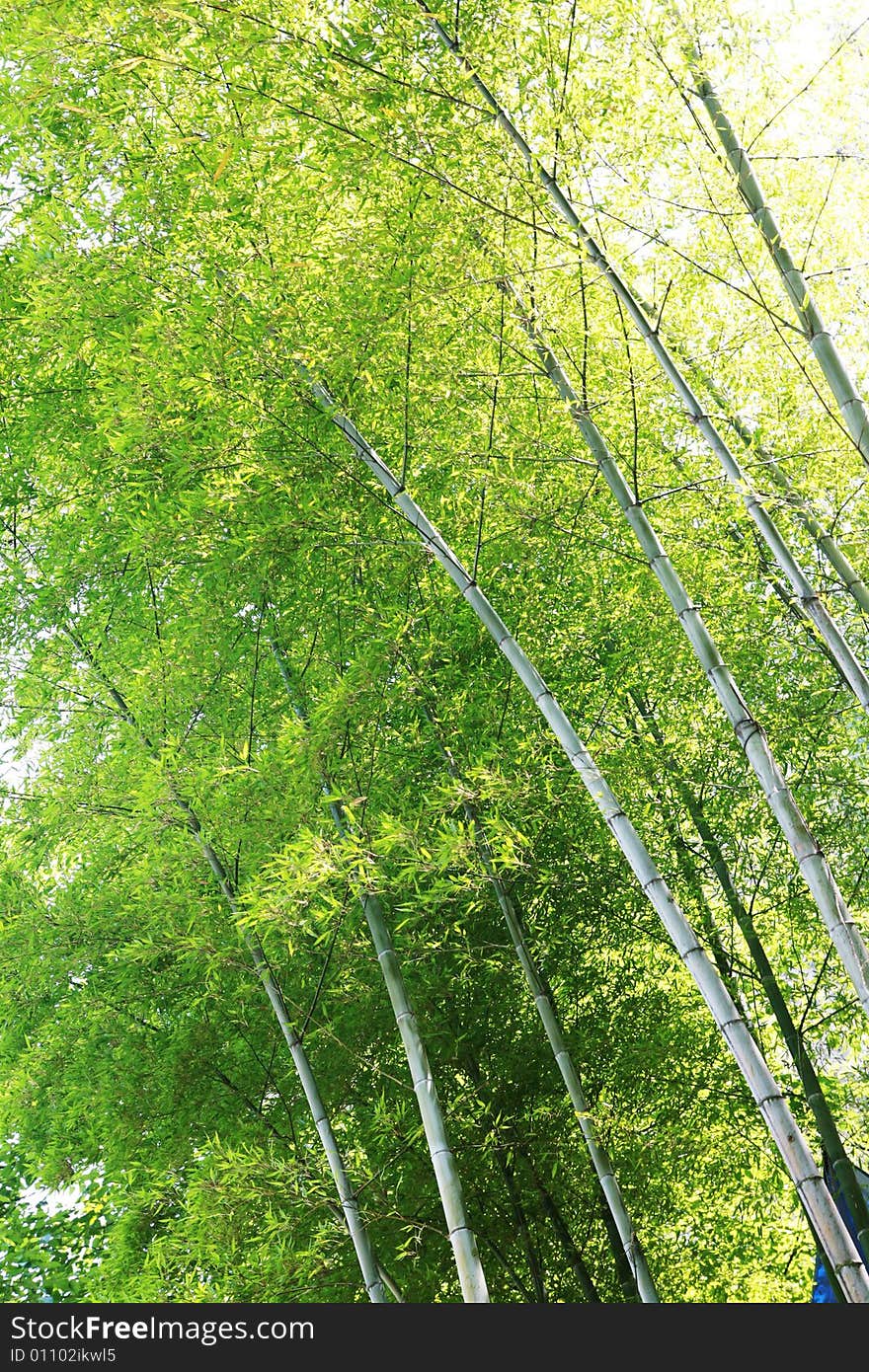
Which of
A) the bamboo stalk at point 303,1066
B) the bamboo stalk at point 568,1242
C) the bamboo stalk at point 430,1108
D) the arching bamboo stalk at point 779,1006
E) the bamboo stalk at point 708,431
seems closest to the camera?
the bamboo stalk at point 708,431

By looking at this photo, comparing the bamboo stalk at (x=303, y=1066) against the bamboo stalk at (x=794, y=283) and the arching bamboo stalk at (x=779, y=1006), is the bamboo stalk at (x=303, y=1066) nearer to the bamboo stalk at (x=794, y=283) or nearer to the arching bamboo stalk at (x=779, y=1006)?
the arching bamboo stalk at (x=779, y=1006)

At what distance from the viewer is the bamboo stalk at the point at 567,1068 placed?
365 cm

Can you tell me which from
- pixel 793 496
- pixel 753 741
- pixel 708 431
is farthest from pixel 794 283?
pixel 753 741

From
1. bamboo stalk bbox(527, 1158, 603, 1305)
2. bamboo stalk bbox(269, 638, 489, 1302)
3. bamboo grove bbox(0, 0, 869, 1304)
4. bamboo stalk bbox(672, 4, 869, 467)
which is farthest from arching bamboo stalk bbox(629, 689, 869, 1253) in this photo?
bamboo stalk bbox(672, 4, 869, 467)

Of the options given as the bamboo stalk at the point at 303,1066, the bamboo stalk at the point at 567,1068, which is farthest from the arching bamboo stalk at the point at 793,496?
the bamboo stalk at the point at 303,1066

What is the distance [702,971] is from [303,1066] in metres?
1.77

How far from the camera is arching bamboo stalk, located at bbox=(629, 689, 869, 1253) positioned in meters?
4.19

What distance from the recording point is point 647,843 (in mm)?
4621

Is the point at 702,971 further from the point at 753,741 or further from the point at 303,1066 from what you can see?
the point at 303,1066

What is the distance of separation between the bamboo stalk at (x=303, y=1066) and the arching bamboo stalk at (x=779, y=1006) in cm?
168

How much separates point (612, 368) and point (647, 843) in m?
1.84

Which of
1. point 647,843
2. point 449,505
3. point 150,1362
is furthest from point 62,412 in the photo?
point 150,1362

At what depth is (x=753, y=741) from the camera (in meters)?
2.91

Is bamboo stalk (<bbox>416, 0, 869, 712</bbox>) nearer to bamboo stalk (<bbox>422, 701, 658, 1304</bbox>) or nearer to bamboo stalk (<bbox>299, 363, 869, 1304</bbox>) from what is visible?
bamboo stalk (<bbox>299, 363, 869, 1304</bbox>)
